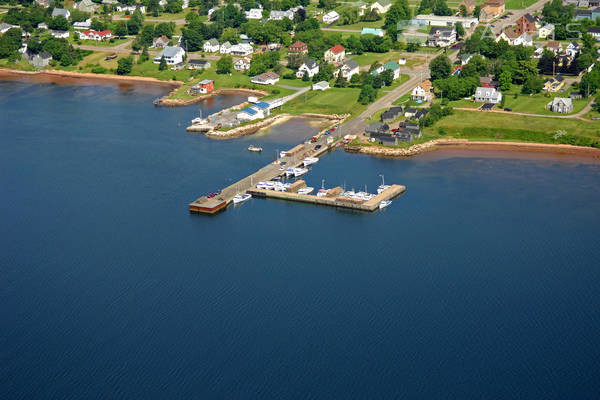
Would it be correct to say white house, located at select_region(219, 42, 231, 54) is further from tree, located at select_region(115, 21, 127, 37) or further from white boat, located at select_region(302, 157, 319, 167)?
white boat, located at select_region(302, 157, 319, 167)

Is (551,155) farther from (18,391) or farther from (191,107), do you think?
(18,391)

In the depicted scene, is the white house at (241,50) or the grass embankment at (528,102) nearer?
the grass embankment at (528,102)

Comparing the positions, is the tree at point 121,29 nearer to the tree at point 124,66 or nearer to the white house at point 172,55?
the white house at point 172,55

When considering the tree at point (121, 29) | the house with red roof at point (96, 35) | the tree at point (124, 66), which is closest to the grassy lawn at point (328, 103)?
the tree at point (124, 66)

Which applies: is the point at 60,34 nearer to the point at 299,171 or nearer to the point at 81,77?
the point at 81,77

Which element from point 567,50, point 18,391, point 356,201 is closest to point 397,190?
point 356,201
